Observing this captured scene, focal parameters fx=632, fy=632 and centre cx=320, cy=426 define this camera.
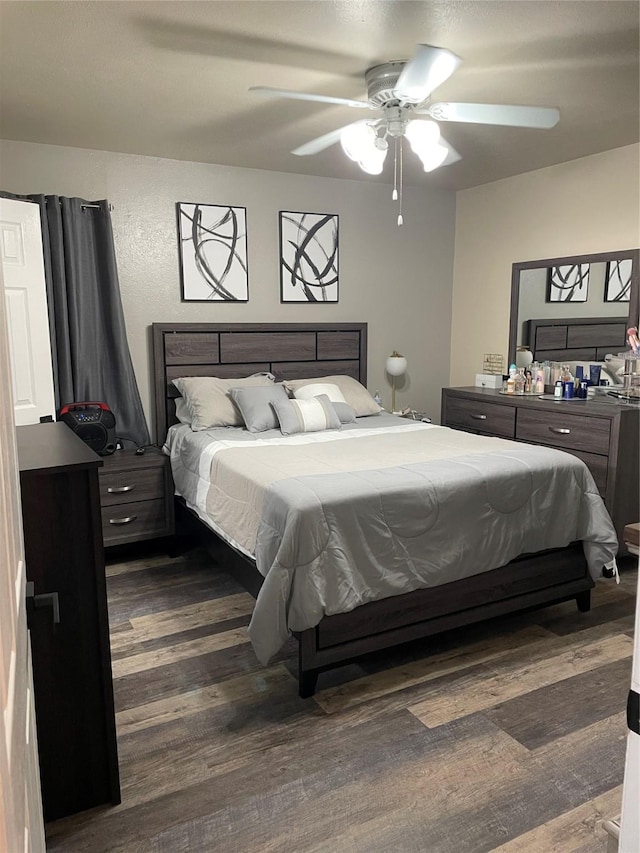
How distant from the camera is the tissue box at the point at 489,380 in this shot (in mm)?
4844

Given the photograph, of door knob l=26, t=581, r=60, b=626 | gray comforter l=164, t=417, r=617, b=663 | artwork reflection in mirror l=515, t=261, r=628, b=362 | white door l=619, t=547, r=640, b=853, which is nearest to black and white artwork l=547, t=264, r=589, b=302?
artwork reflection in mirror l=515, t=261, r=628, b=362

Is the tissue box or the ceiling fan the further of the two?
the tissue box

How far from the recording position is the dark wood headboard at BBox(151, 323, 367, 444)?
14.1 ft

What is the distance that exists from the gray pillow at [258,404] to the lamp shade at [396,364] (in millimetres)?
1270

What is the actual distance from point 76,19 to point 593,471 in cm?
338

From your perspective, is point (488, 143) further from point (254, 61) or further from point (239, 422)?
point (239, 422)

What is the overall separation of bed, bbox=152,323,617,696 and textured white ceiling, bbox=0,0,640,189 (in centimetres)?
172

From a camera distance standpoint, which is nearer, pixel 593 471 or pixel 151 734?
pixel 151 734

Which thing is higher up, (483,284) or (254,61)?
(254,61)

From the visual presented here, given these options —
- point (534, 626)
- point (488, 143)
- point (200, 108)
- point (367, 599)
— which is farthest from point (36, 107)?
point (534, 626)

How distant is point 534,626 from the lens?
3.05 m

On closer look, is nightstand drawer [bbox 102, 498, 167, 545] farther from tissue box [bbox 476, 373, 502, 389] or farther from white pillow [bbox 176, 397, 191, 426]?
tissue box [bbox 476, 373, 502, 389]

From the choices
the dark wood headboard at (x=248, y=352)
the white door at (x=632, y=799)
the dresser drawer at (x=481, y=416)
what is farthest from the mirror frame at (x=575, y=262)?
the white door at (x=632, y=799)

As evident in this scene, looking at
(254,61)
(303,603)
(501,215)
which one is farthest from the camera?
(501,215)
